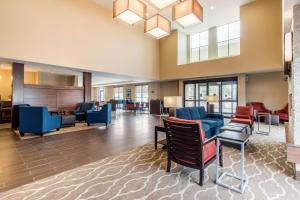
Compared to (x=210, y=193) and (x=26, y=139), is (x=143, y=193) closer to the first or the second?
(x=210, y=193)

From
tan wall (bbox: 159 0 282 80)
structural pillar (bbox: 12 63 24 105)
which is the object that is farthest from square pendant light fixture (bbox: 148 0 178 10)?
structural pillar (bbox: 12 63 24 105)

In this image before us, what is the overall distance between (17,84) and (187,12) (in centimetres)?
690

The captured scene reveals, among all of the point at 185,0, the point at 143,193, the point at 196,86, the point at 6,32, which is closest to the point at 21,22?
the point at 6,32

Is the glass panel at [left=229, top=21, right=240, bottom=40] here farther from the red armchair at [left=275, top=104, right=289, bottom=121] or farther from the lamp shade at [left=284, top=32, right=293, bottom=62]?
the lamp shade at [left=284, top=32, right=293, bottom=62]

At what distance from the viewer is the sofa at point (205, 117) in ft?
15.0

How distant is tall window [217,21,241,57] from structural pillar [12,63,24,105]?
1033cm

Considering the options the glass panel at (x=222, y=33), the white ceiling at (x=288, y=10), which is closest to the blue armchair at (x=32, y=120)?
the white ceiling at (x=288, y=10)

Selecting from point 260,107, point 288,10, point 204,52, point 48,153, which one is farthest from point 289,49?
point 204,52

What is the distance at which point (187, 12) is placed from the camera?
11.9 feet

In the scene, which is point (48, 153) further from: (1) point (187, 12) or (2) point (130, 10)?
(1) point (187, 12)

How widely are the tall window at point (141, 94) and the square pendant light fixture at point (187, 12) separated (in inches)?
417

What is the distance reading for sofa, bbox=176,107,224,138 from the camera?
15.0 feet

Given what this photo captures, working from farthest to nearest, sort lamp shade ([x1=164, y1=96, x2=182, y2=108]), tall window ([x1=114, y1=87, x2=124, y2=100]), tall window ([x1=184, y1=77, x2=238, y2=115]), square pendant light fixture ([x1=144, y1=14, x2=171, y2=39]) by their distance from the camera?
tall window ([x1=114, y1=87, x2=124, y2=100])
tall window ([x1=184, y1=77, x2=238, y2=115])
square pendant light fixture ([x1=144, y1=14, x2=171, y2=39])
lamp shade ([x1=164, y1=96, x2=182, y2=108])

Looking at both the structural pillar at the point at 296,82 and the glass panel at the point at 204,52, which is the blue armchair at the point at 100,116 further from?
the glass panel at the point at 204,52
